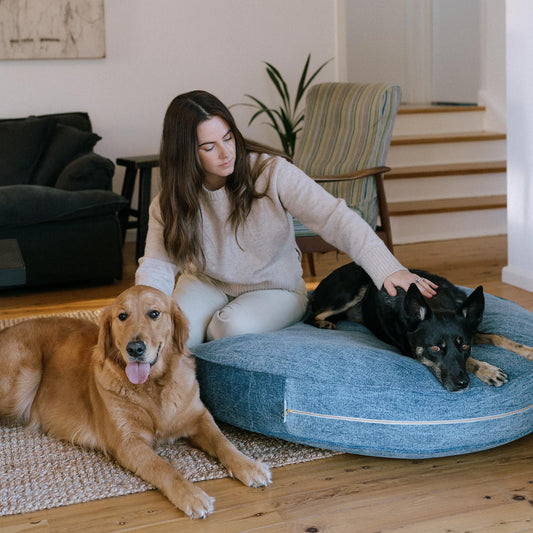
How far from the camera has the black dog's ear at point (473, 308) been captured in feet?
7.14

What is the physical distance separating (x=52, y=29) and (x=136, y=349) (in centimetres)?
399

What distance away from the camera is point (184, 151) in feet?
7.82

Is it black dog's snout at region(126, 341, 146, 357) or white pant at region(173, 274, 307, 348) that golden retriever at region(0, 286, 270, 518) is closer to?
black dog's snout at region(126, 341, 146, 357)

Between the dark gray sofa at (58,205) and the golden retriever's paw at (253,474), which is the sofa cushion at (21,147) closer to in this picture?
the dark gray sofa at (58,205)

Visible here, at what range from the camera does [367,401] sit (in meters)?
2.06

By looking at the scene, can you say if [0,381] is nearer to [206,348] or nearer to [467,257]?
[206,348]

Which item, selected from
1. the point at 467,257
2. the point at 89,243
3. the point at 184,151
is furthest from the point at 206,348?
the point at 467,257

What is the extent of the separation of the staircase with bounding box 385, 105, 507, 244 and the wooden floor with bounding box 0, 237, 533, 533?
3211mm

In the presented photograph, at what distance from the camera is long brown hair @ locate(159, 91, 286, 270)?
7.70 ft

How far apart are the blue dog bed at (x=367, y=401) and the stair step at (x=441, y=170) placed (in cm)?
325

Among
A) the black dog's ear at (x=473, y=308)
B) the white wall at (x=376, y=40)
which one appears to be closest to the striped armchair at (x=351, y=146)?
the black dog's ear at (x=473, y=308)

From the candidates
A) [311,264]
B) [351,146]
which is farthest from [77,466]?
[351,146]

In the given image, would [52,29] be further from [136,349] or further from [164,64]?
[136,349]

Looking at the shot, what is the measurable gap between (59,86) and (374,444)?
4.26 m
